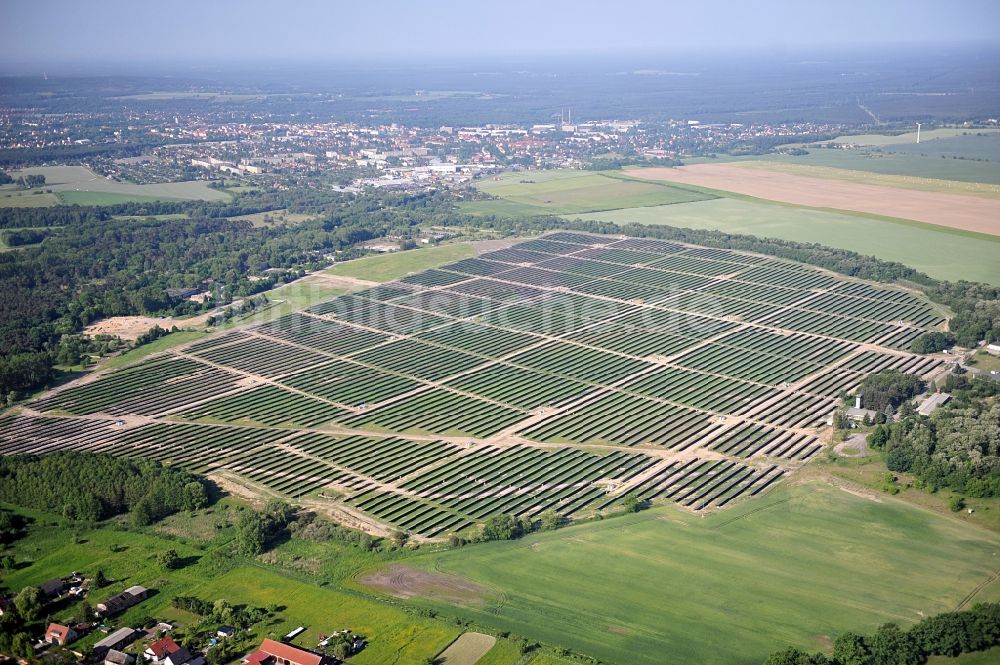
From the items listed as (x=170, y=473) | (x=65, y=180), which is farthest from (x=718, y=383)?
(x=65, y=180)

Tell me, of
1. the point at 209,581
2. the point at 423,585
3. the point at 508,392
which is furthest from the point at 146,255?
the point at 423,585

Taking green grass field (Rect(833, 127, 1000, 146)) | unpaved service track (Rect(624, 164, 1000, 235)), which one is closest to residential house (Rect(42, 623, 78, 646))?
unpaved service track (Rect(624, 164, 1000, 235))

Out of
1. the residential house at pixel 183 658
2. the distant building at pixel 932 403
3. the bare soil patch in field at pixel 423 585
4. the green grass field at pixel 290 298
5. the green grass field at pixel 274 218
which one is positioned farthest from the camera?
the green grass field at pixel 274 218

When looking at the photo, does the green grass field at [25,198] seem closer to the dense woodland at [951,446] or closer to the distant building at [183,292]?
the distant building at [183,292]

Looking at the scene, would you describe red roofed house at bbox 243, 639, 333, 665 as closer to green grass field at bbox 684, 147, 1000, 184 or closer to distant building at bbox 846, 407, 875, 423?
distant building at bbox 846, 407, 875, 423

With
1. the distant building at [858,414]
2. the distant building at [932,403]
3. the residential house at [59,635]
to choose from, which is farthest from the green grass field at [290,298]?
the distant building at [932,403]

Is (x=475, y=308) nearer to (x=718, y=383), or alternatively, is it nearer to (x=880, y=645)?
(x=718, y=383)

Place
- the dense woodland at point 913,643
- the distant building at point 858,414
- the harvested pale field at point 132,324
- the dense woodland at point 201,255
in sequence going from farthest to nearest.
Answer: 1. the harvested pale field at point 132,324
2. the dense woodland at point 201,255
3. the distant building at point 858,414
4. the dense woodland at point 913,643
